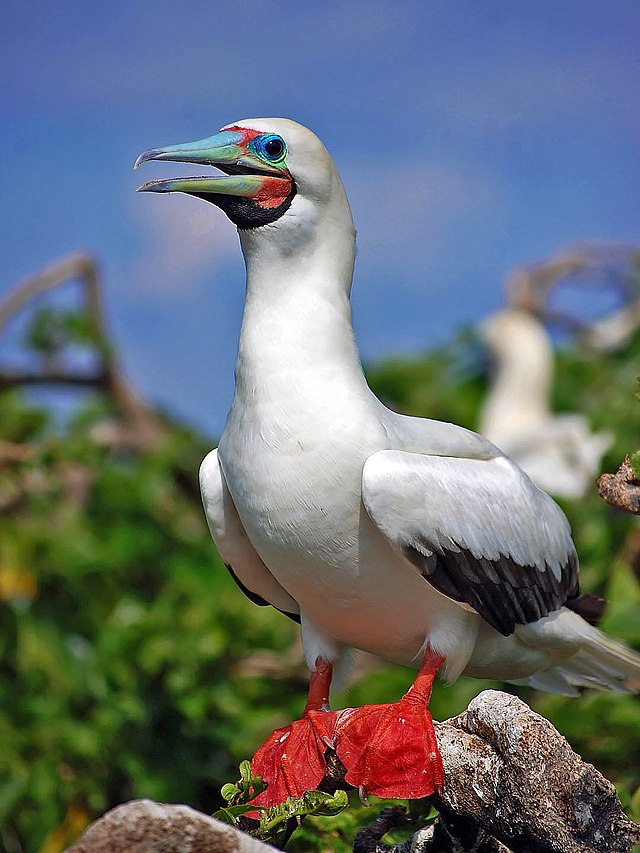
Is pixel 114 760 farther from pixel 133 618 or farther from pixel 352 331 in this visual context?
pixel 352 331

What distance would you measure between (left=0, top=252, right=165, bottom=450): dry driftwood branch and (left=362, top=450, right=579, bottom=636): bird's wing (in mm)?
5673

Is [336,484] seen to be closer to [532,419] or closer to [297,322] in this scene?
[297,322]

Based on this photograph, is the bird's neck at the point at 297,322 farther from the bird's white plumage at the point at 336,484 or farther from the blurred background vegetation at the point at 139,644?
the blurred background vegetation at the point at 139,644

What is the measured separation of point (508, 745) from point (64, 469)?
5807 mm

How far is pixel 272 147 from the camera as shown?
3.72 metres

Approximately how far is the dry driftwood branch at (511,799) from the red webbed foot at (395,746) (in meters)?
0.06

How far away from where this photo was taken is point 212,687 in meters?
7.06

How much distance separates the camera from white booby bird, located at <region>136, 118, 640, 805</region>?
3430 mm

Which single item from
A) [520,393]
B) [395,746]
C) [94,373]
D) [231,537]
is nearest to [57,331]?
[94,373]

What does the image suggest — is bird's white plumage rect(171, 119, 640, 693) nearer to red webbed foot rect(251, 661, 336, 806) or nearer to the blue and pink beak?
the blue and pink beak

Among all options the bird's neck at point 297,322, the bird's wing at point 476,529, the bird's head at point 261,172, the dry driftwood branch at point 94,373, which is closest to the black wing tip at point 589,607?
the bird's wing at point 476,529

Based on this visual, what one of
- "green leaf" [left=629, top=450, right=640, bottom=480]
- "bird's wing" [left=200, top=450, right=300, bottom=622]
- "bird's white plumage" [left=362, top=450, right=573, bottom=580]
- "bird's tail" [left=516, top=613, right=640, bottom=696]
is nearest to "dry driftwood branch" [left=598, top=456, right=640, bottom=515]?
"green leaf" [left=629, top=450, right=640, bottom=480]

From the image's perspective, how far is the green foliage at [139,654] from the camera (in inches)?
262

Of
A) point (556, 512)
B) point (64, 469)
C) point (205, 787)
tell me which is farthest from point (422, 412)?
point (556, 512)
